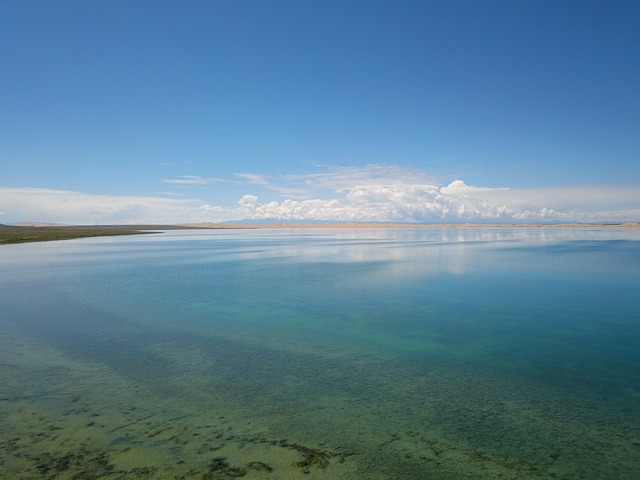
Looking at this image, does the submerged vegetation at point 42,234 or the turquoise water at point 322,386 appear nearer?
the turquoise water at point 322,386

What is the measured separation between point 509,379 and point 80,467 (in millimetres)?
6398

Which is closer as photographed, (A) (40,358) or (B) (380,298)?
(A) (40,358)

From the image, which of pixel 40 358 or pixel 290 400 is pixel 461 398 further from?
pixel 40 358

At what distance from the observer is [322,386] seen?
6.93 m

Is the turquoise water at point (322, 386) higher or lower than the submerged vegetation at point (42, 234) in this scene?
lower

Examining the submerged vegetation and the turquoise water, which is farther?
the submerged vegetation

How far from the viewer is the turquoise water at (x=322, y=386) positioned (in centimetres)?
470

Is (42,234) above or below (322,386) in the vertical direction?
above

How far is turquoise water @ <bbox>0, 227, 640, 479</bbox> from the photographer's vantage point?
470 cm

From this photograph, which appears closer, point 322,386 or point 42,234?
point 322,386

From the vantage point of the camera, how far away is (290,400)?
6.33 metres

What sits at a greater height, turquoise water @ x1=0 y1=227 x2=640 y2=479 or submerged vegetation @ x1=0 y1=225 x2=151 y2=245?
submerged vegetation @ x1=0 y1=225 x2=151 y2=245

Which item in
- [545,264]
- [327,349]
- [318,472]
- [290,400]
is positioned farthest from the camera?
[545,264]

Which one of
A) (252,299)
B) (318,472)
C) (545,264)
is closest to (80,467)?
(318,472)
